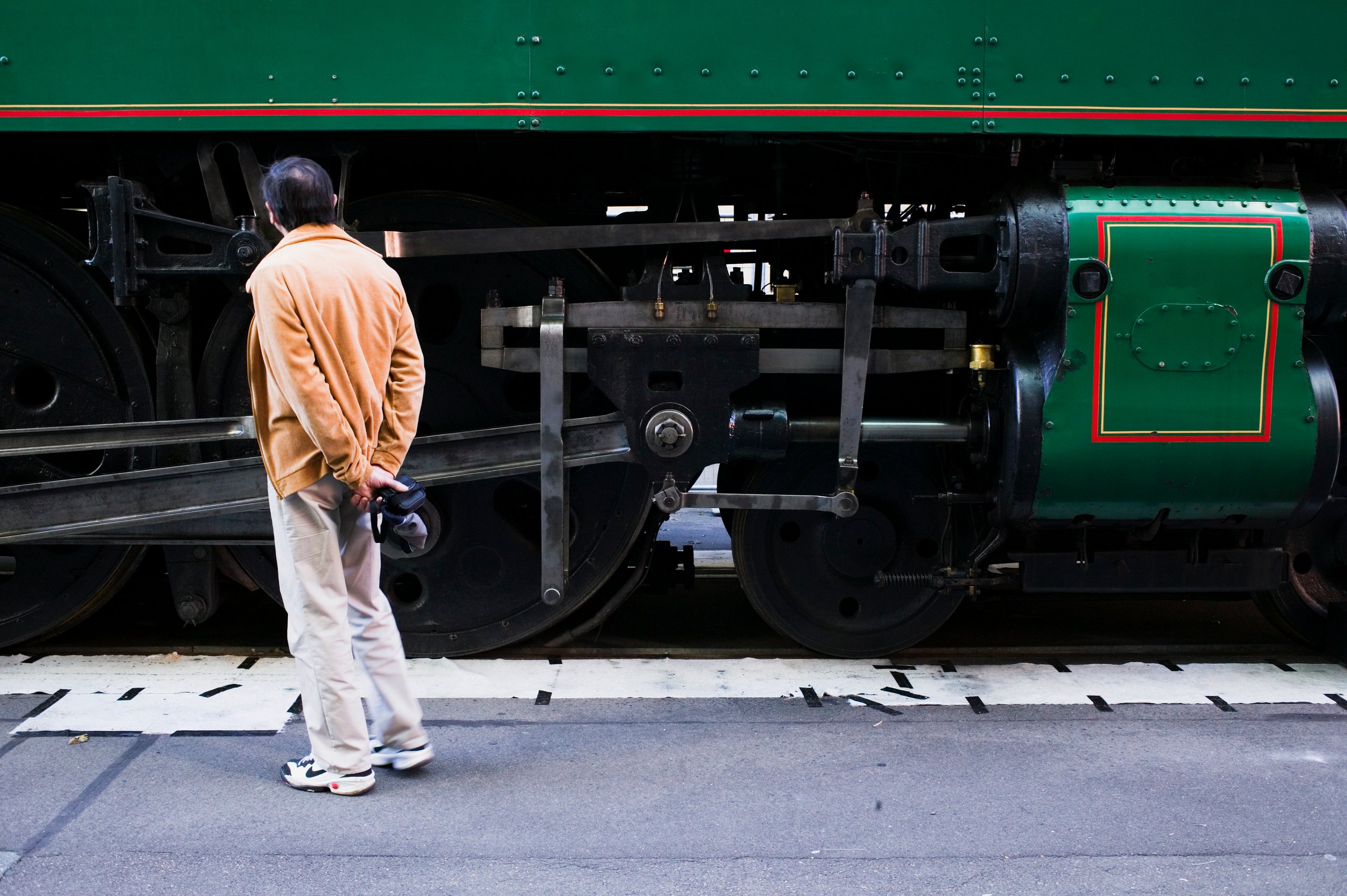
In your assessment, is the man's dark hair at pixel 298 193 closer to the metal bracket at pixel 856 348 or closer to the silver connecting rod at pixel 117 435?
the silver connecting rod at pixel 117 435

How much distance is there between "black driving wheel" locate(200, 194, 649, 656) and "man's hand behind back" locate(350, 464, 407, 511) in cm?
114

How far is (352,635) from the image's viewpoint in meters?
2.86

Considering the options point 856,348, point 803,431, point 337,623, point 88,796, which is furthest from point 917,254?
point 88,796

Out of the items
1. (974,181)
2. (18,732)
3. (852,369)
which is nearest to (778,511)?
(852,369)

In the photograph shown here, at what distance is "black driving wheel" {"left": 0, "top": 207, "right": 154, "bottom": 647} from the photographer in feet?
12.4

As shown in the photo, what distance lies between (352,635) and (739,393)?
161 cm

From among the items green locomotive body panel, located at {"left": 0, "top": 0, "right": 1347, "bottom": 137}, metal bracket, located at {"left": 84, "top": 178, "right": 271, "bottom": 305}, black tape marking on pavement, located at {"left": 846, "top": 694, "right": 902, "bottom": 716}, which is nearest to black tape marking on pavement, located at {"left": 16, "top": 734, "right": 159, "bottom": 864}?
metal bracket, located at {"left": 84, "top": 178, "right": 271, "bottom": 305}

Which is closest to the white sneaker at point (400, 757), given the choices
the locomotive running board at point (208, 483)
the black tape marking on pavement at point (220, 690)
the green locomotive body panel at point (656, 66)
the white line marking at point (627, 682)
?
the white line marking at point (627, 682)

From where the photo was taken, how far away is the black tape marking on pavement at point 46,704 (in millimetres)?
3277

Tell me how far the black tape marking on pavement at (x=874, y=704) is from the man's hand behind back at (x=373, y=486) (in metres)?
1.55

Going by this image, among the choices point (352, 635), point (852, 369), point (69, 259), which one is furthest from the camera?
point (69, 259)

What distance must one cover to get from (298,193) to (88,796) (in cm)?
153

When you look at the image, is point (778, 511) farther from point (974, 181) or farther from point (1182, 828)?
point (1182, 828)

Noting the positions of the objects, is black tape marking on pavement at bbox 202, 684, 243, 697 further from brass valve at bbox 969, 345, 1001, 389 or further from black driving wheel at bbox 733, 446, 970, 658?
brass valve at bbox 969, 345, 1001, 389
